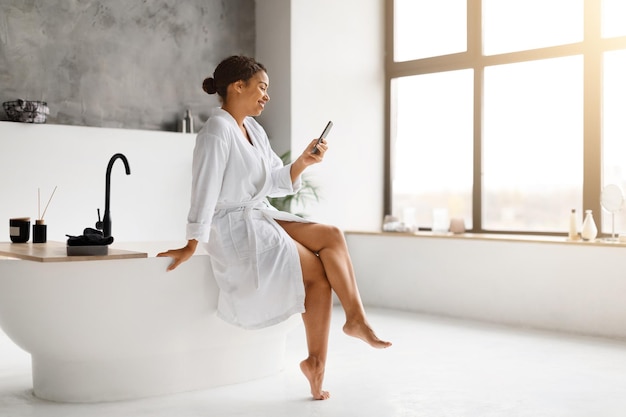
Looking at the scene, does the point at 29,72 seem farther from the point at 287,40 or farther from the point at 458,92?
the point at 458,92

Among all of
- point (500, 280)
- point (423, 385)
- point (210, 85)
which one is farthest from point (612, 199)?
point (210, 85)

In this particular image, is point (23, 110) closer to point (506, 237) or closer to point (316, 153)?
point (316, 153)

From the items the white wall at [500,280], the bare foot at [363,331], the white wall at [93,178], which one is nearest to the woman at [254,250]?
the bare foot at [363,331]

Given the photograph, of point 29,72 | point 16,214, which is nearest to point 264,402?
point 16,214

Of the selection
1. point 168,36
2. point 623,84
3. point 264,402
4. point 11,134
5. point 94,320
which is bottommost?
point 264,402

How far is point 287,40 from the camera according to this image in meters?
5.16

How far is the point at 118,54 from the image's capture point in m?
4.79

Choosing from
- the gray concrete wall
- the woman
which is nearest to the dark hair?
the woman

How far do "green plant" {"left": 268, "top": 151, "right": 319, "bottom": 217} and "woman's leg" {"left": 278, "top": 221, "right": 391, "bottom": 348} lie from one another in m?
2.05

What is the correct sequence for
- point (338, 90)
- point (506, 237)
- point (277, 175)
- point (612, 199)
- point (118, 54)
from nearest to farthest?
point (277, 175) → point (612, 199) → point (506, 237) → point (118, 54) → point (338, 90)

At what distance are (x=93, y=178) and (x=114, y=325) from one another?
77.2 inches

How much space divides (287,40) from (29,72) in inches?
64.7

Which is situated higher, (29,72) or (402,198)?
(29,72)

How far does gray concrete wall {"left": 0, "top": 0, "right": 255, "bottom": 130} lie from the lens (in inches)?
175
